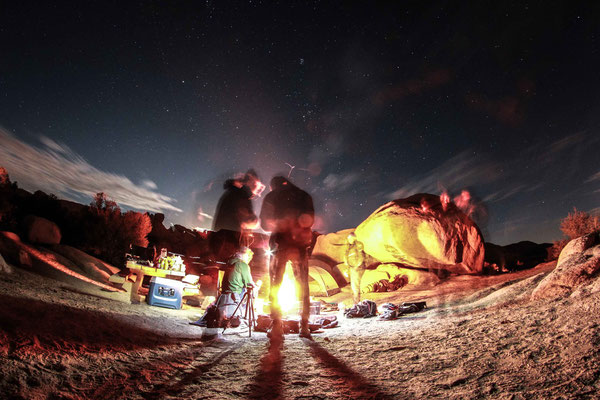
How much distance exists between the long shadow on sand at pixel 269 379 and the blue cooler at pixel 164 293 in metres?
6.09

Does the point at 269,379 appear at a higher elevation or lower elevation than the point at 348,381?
lower

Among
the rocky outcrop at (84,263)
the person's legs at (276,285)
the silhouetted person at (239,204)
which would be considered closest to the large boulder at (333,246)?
the silhouetted person at (239,204)

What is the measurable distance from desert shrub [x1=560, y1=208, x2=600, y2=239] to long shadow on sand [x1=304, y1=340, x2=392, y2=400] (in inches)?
722

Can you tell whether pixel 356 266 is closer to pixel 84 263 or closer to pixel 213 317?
pixel 213 317

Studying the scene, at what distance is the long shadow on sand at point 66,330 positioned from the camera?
269cm

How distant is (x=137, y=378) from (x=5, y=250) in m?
11.5

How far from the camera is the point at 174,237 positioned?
1721 inches

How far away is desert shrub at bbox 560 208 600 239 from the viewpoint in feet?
47.0

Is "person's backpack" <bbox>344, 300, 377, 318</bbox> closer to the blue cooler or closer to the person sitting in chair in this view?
the person sitting in chair

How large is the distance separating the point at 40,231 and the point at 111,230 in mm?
8321

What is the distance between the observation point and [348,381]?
2.49 m

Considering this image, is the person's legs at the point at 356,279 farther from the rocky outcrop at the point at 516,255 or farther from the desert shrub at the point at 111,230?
the desert shrub at the point at 111,230

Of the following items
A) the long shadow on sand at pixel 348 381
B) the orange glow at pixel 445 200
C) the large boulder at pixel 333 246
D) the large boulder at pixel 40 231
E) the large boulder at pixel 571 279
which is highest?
the orange glow at pixel 445 200

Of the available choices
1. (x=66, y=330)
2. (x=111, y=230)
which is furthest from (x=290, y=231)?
(x=111, y=230)
